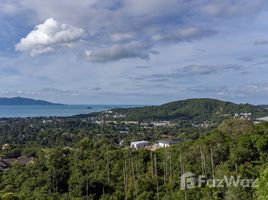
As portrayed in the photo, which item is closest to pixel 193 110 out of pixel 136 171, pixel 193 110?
pixel 193 110

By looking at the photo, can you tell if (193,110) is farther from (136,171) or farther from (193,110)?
(136,171)

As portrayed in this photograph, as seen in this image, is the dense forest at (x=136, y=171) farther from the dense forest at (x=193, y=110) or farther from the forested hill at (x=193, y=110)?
the forested hill at (x=193, y=110)

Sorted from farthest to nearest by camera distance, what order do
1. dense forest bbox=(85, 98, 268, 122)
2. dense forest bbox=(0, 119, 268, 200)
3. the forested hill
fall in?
the forested hill
dense forest bbox=(85, 98, 268, 122)
dense forest bbox=(0, 119, 268, 200)

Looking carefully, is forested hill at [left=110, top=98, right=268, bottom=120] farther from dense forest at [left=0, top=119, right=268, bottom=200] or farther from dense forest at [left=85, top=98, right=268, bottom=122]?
dense forest at [left=0, top=119, right=268, bottom=200]

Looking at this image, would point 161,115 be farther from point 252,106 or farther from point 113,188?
point 113,188

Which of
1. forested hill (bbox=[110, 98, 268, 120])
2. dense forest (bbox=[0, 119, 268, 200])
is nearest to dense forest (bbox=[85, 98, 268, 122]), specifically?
forested hill (bbox=[110, 98, 268, 120])

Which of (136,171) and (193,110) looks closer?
(136,171)
